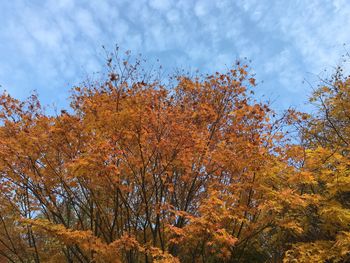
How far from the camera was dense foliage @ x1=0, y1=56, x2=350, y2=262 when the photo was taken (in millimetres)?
7953

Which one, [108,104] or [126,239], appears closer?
[126,239]

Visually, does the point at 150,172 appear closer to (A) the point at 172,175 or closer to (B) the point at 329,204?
(A) the point at 172,175

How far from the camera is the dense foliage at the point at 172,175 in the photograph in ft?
26.1

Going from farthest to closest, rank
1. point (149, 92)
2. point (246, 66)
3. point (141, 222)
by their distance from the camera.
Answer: point (246, 66), point (141, 222), point (149, 92)

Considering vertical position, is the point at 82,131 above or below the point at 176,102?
below

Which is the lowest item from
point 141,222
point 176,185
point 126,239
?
point 126,239

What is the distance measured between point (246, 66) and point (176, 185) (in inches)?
163

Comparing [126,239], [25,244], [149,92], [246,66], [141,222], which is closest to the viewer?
[126,239]

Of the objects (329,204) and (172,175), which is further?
(172,175)

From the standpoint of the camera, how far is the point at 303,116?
11.9 meters

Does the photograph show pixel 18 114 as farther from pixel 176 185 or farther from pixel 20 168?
pixel 176 185

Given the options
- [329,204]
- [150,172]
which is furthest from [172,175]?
[329,204]

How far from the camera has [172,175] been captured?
9797 millimetres

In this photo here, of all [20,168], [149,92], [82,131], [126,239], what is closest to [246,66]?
[149,92]
